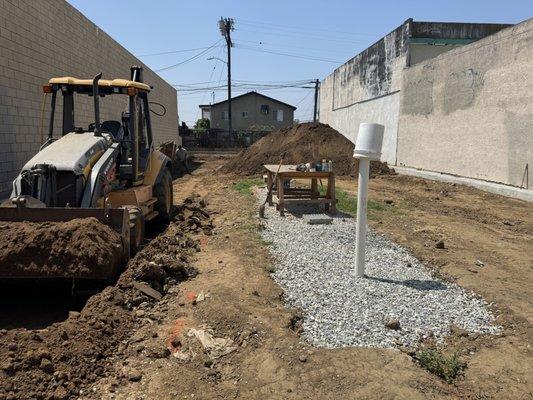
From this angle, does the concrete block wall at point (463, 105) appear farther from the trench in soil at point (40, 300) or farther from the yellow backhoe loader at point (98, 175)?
the trench in soil at point (40, 300)

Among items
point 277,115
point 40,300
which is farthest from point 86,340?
point 277,115

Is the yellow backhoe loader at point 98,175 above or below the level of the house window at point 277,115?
below

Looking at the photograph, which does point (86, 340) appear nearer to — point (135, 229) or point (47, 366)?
point (47, 366)

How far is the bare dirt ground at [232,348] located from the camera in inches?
135

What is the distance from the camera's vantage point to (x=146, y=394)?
3.37 m

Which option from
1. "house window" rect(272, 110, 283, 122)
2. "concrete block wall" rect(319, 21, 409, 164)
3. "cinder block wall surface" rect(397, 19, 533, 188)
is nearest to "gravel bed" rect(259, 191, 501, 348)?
"cinder block wall surface" rect(397, 19, 533, 188)

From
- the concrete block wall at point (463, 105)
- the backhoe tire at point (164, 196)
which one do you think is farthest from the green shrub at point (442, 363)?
the concrete block wall at point (463, 105)

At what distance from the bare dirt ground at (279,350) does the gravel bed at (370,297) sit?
0.18 metres

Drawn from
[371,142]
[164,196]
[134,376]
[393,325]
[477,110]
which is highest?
[477,110]

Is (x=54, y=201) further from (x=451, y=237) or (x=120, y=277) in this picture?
(x=451, y=237)

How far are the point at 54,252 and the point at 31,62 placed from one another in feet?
24.2

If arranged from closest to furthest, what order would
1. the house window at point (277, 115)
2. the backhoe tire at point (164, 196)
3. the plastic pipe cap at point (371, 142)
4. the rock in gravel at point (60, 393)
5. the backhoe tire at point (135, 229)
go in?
the rock in gravel at point (60, 393)
the plastic pipe cap at point (371, 142)
the backhoe tire at point (135, 229)
the backhoe tire at point (164, 196)
the house window at point (277, 115)

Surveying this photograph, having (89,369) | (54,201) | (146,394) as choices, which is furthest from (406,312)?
(54,201)

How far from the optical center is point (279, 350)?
392cm
